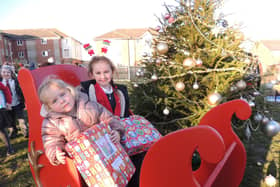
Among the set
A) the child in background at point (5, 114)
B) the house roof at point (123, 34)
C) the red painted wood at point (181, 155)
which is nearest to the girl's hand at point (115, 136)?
the red painted wood at point (181, 155)

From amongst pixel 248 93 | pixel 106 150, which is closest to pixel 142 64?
pixel 248 93

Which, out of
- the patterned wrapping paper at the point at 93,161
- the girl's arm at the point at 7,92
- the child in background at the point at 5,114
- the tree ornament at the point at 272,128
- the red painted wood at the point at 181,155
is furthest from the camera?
the girl's arm at the point at 7,92

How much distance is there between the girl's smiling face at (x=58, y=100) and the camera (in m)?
1.51

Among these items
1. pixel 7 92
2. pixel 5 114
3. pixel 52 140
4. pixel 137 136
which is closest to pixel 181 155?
pixel 137 136

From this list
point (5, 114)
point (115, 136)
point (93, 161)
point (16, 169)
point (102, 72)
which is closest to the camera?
point (93, 161)

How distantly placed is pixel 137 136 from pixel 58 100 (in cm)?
82

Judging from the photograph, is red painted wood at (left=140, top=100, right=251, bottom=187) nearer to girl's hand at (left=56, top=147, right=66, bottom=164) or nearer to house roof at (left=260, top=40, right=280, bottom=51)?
girl's hand at (left=56, top=147, right=66, bottom=164)

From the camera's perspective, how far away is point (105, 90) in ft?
6.79

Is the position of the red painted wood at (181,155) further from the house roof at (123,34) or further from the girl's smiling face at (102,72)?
the house roof at (123,34)

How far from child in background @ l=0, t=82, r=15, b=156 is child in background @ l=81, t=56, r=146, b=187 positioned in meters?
2.40

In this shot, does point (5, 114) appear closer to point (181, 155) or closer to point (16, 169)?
point (16, 169)

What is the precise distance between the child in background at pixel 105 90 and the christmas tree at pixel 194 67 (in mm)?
685

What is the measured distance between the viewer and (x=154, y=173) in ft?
3.71

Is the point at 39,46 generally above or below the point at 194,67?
above
